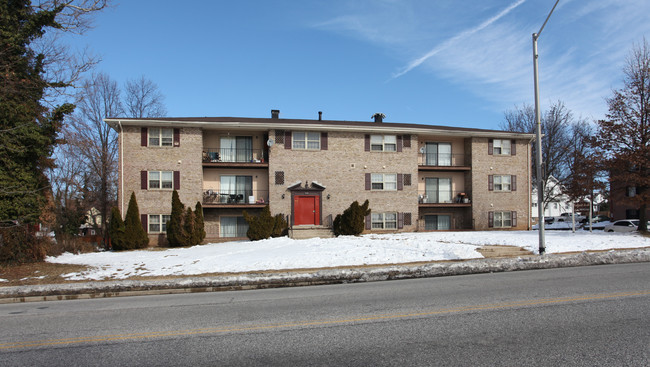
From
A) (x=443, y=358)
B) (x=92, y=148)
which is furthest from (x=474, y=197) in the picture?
(x=92, y=148)

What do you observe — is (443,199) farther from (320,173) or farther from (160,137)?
Answer: (160,137)

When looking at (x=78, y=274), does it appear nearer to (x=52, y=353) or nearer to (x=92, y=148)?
(x=52, y=353)

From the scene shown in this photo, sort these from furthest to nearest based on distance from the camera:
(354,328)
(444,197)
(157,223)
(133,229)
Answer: (444,197)
(157,223)
(133,229)
(354,328)

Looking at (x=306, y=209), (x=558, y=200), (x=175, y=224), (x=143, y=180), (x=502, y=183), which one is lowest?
(x=175, y=224)

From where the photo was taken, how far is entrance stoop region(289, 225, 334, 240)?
24.2 meters

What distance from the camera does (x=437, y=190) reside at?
2891 cm

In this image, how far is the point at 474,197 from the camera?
28.2 metres

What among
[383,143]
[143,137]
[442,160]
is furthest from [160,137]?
[442,160]

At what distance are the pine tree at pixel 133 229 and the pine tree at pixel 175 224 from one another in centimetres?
146

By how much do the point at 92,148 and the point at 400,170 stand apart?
87.7 feet

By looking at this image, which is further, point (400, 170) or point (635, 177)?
point (400, 170)

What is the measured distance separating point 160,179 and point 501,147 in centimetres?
2375

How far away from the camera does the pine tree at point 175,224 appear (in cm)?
2284

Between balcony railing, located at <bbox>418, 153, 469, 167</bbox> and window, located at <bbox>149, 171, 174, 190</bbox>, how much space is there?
55.7 ft
